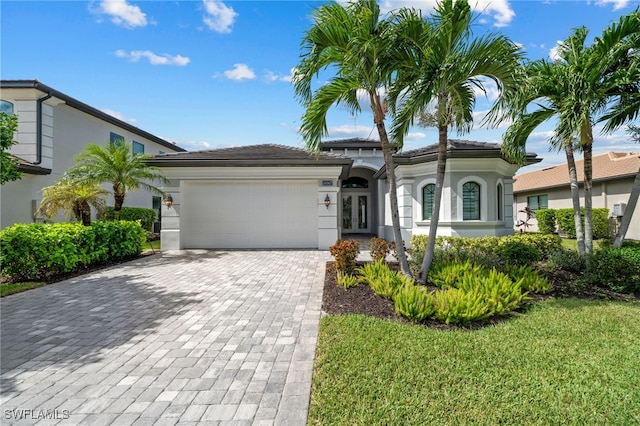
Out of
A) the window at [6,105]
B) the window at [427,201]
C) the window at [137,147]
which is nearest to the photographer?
the window at [6,105]

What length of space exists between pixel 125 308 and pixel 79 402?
9.68 feet

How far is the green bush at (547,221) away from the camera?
17.7 metres

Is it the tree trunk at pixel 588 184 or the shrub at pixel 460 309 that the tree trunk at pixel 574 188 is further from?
the shrub at pixel 460 309

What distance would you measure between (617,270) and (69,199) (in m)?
15.3

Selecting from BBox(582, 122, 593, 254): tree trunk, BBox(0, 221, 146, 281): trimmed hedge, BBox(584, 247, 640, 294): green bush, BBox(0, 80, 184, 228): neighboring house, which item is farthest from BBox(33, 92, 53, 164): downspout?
BBox(584, 247, 640, 294): green bush

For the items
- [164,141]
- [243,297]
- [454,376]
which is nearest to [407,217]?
[243,297]

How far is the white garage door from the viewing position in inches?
497

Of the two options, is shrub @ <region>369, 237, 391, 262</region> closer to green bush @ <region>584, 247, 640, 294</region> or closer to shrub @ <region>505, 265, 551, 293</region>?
shrub @ <region>505, 265, 551, 293</region>

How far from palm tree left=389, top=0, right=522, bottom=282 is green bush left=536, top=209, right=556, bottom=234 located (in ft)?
50.5

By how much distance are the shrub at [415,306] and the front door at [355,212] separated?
15009mm

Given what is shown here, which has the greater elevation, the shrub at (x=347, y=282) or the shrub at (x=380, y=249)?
the shrub at (x=380, y=249)

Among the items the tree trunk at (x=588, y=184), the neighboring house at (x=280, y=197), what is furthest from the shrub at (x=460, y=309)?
the neighboring house at (x=280, y=197)

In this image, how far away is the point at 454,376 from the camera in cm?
324

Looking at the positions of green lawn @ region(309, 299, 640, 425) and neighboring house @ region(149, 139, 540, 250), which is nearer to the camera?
green lawn @ region(309, 299, 640, 425)
